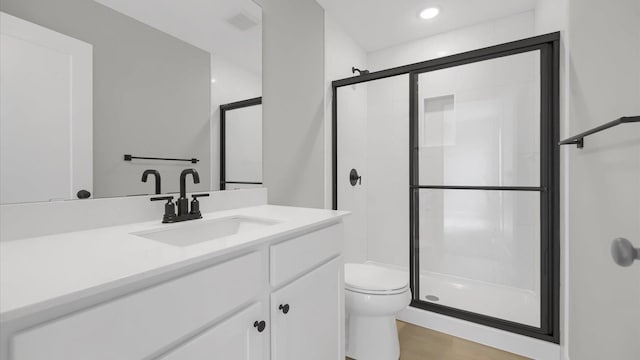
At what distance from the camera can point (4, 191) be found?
80 centimetres

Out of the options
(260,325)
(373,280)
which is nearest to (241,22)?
(260,325)

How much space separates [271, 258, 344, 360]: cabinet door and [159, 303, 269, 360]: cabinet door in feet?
0.21

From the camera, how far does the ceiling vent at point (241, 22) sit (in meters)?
1.50

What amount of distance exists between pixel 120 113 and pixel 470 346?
2.24 m

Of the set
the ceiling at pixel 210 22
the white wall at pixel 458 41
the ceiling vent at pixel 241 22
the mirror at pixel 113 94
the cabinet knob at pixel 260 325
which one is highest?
the white wall at pixel 458 41

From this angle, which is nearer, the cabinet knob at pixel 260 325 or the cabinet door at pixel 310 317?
the cabinet knob at pixel 260 325

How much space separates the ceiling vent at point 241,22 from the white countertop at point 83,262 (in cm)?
115

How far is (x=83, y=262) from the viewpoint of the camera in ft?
2.02

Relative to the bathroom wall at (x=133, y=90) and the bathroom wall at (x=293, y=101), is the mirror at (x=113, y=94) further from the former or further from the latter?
the bathroom wall at (x=293, y=101)

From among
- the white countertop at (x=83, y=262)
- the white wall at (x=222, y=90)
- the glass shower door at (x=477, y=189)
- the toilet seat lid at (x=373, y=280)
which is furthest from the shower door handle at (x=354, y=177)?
the white countertop at (x=83, y=262)
